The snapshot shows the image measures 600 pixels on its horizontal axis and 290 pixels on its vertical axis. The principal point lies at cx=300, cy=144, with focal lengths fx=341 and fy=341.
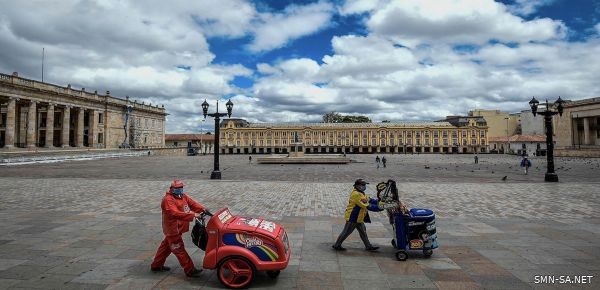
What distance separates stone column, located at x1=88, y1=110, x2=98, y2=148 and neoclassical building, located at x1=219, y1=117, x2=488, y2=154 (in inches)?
1774

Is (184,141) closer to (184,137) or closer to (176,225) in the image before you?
(184,137)

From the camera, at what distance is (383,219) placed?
880cm

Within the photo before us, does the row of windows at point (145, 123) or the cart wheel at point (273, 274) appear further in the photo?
the row of windows at point (145, 123)

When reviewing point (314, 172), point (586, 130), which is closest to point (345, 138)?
point (586, 130)

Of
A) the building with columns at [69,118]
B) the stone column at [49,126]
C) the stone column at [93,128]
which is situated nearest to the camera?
the building with columns at [69,118]

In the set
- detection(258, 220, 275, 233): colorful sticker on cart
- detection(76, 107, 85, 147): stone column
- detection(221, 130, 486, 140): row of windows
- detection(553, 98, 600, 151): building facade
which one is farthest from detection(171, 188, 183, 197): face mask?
detection(221, 130, 486, 140): row of windows

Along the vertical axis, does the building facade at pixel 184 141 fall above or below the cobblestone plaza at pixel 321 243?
above

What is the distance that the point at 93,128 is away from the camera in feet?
200

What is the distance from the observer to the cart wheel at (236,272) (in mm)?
4438

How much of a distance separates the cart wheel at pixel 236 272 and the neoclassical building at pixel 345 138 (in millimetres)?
100128

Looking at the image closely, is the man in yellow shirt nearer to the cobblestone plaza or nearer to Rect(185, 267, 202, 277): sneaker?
the cobblestone plaza

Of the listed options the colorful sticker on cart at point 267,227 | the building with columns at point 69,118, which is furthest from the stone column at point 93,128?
Answer: the colorful sticker on cart at point 267,227

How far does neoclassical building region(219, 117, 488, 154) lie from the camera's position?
10525 cm

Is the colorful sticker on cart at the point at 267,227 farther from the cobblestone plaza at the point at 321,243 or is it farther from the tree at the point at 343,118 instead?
the tree at the point at 343,118
